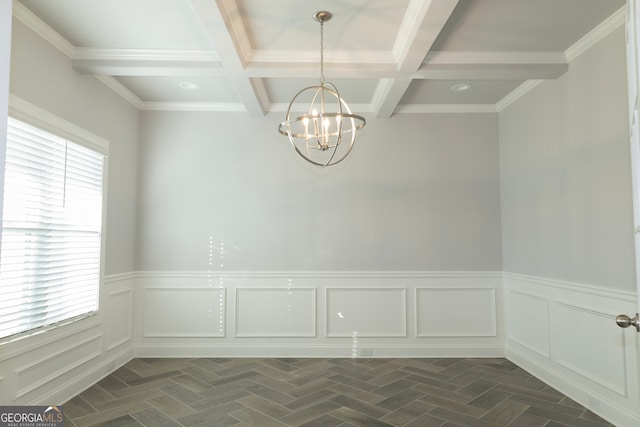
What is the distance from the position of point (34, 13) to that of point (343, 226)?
123 inches

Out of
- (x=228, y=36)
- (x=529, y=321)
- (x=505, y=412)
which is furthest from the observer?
(x=529, y=321)

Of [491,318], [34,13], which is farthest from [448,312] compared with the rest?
[34,13]

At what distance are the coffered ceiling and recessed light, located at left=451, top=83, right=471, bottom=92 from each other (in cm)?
1

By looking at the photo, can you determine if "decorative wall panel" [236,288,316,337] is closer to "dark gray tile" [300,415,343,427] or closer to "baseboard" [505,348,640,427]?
"dark gray tile" [300,415,343,427]

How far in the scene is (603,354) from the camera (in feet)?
9.52

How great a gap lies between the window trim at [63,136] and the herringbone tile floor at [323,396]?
0.64 meters

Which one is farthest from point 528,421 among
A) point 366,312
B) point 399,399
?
point 366,312

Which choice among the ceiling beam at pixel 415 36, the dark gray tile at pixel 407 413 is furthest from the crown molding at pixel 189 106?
the dark gray tile at pixel 407 413

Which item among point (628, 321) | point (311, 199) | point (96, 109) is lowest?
point (628, 321)

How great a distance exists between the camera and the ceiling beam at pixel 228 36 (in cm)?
245

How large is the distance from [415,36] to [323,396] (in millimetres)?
2755

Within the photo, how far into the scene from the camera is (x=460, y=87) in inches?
156

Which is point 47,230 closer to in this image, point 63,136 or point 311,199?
point 63,136

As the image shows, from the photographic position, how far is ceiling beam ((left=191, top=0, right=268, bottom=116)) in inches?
96.6
